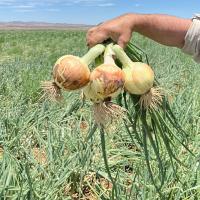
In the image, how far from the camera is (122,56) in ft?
4.25

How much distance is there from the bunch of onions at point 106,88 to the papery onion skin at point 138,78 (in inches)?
1.0

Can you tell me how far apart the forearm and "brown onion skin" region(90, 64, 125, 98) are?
0.33 metres

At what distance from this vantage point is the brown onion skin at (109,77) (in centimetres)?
119

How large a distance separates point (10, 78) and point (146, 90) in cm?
435

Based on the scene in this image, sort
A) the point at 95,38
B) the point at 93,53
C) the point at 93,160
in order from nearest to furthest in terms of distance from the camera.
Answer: the point at 93,53, the point at 95,38, the point at 93,160

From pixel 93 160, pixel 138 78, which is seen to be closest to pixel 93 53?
pixel 138 78

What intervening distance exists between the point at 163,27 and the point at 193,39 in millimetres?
152

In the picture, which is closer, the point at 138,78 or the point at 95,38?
the point at 138,78

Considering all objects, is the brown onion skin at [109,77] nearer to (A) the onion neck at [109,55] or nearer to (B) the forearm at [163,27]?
(A) the onion neck at [109,55]

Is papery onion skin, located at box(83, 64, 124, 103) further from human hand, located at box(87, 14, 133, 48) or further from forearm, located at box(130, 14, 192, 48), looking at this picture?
forearm, located at box(130, 14, 192, 48)

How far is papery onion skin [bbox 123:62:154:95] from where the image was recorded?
123 centimetres

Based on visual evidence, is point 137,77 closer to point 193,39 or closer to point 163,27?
point 163,27

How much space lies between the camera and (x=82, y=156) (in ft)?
7.90

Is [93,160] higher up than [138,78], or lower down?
lower down
